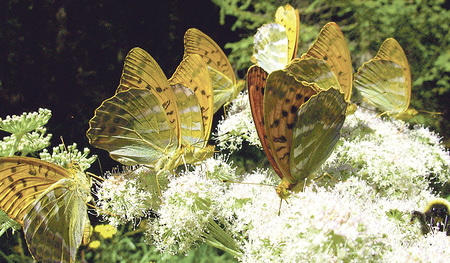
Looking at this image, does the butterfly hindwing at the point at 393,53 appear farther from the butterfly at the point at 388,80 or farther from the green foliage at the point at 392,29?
the green foliage at the point at 392,29

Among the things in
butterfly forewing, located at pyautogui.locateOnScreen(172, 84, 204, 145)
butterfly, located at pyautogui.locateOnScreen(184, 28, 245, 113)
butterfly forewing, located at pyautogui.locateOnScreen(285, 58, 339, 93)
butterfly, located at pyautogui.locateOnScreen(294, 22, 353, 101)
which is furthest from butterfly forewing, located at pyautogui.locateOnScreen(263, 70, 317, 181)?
butterfly, located at pyautogui.locateOnScreen(184, 28, 245, 113)

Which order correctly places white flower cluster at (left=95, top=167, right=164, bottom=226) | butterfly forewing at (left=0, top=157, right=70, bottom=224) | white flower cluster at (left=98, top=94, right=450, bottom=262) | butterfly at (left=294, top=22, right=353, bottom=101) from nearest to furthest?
white flower cluster at (left=98, top=94, right=450, bottom=262), butterfly forewing at (left=0, top=157, right=70, bottom=224), white flower cluster at (left=95, top=167, right=164, bottom=226), butterfly at (left=294, top=22, right=353, bottom=101)

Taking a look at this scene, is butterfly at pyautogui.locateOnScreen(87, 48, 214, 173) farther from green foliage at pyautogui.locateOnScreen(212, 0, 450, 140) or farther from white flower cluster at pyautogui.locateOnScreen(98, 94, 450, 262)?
green foliage at pyautogui.locateOnScreen(212, 0, 450, 140)

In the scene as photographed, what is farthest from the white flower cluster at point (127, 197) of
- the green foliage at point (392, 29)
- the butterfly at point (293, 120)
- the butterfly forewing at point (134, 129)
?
the green foliage at point (392, 29)

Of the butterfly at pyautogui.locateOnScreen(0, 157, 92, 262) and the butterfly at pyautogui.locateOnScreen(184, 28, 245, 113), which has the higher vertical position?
the butterfly at pyautogui.locateOnScreen(184, 28, 245, 113)

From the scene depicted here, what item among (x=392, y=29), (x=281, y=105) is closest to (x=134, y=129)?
(x=281, y=105)

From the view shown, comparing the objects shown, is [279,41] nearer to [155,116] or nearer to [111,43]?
[155,116]
